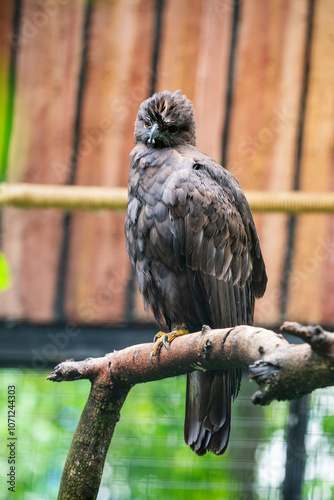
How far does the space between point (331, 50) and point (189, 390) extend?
10.5 ft

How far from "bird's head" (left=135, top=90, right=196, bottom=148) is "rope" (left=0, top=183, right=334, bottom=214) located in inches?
35.2

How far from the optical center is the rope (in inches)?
168

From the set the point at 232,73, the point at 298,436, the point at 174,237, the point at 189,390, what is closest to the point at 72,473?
the point at 189,390

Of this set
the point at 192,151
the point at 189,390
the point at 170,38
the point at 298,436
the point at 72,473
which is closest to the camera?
the point at 72,473

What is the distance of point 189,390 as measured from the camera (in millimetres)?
2979

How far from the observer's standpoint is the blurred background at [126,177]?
460 centimetres

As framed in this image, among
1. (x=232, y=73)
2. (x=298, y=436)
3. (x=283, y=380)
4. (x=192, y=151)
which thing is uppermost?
(x=232, y=73)

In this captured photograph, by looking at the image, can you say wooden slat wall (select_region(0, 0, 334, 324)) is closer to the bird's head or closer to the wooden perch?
the bird's head

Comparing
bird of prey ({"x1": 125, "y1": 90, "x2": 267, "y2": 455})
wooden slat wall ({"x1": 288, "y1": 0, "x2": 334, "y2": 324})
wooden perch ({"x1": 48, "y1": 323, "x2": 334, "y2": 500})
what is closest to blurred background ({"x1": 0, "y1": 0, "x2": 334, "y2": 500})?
wooden slat wall ({"x1": 288, "y1": 0, "x2": 334, "y2": 324})

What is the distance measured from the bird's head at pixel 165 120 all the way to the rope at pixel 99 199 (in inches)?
35.2

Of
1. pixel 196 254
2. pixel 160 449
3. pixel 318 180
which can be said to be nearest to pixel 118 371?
pixel 196 254

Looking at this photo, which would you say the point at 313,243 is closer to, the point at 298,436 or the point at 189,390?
the point at 298,436

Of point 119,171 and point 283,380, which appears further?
point 119,171

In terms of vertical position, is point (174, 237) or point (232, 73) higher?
point (232, 73)
